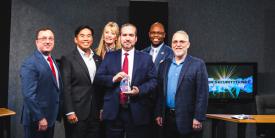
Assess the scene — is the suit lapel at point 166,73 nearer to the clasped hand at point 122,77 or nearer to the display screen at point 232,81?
the clasped hand at point 122,77

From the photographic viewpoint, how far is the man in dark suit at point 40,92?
3.66 m

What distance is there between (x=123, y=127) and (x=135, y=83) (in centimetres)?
44

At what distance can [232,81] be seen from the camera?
240 inches

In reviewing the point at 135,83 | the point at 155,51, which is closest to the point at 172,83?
the point at 135,83

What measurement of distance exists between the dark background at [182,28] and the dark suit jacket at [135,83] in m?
1.99

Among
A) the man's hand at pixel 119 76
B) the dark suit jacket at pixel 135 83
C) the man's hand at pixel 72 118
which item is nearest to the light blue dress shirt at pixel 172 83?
the dark suit jacket at pixel 135 83

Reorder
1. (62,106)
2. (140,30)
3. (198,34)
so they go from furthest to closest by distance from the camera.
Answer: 1. (198,34)
2. (140,30)
3. (62,106)

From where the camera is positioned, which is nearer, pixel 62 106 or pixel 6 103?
pixel 62 106

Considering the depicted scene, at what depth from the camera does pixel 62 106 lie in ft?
13.1

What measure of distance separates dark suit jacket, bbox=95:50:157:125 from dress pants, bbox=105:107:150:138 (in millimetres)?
44

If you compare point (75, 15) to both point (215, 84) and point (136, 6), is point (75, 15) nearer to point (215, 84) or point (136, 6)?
point (136, 6)

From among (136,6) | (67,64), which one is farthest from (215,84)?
(67,64)

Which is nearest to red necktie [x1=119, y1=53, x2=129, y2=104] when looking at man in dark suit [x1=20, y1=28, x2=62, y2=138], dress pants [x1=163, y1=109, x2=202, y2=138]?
dress pants [x1=163, y1=109, x2=202, y2=138]

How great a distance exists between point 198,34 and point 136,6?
1.13 meters
